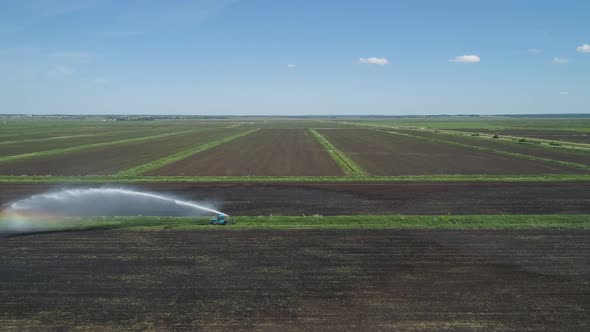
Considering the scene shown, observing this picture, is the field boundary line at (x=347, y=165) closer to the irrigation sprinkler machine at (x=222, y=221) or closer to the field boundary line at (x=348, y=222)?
the field boundary line at (x=348, y=222)

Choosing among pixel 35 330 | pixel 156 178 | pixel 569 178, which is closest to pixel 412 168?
pixel 569 178

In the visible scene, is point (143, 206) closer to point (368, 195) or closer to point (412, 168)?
point (368, 195)

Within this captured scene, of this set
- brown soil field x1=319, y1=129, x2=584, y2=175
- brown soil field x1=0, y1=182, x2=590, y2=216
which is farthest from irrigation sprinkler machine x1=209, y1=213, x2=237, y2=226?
brown soil field x1=319, y1=129, x2=584, y2=175

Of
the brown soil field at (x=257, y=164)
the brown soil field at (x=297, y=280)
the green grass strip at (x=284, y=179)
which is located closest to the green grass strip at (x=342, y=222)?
the brown soil field at (x=297, y=280)

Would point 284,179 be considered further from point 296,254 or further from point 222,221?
point 296,254

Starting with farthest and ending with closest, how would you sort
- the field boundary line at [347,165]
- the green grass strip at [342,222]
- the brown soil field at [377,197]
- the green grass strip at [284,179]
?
the field boundary line at [347,165] → the green grass strip at [284,179] → the brown soil field at [377,197] → the green grass strip at [342,222]

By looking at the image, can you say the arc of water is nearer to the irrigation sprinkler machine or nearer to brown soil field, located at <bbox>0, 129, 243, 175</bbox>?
the irrigation sprinkler machine

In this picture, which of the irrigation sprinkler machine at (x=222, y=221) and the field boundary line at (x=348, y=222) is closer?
the field boundary line at (x=348, y=222)
